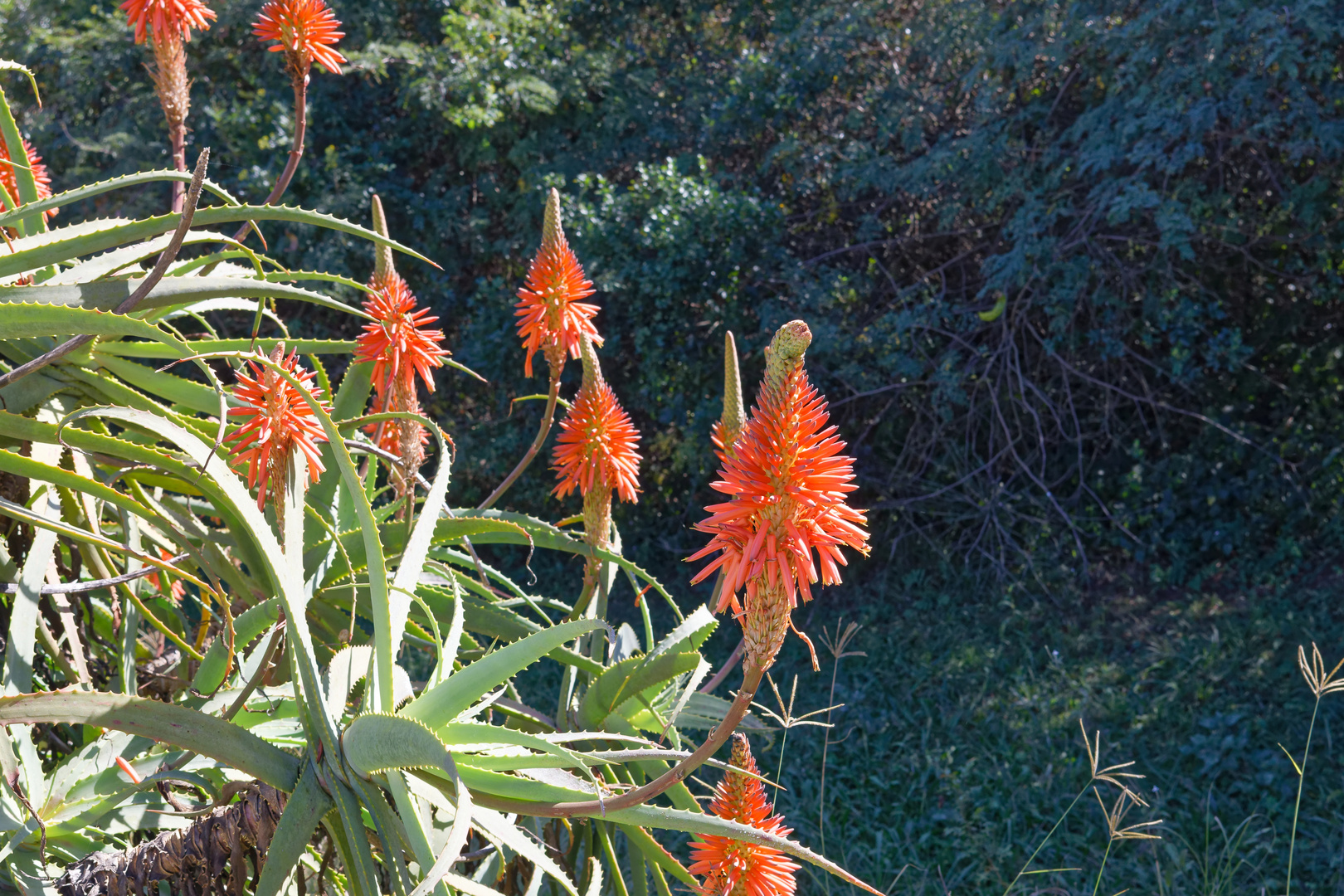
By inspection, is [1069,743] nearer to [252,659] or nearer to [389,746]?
[252,659]

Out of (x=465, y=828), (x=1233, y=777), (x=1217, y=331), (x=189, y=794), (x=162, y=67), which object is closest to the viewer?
(x=465, y=828)

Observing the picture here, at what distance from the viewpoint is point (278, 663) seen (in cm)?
133

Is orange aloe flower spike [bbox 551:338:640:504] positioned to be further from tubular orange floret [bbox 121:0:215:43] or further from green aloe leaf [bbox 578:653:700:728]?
tubular orange floret [bbox 121:0:215:43]

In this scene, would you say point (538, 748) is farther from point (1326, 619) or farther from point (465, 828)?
point (1326, 619)

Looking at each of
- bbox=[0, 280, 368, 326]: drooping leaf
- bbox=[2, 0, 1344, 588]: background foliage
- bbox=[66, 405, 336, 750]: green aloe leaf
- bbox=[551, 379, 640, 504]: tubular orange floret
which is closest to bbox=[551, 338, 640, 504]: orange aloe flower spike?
bbox=[551, 379, 640, 504]: tubular orange floret

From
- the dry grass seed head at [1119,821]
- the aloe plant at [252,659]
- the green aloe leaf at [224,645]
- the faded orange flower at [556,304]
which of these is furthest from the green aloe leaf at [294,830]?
the dry grass seed head at [1119,821]

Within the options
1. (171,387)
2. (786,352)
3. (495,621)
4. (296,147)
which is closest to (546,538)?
(495,621)

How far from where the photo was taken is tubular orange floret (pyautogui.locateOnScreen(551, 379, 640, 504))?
4.75 feet

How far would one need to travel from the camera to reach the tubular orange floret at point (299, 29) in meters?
1.48

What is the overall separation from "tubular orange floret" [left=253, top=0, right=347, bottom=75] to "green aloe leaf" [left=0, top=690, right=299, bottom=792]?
916 millimetres

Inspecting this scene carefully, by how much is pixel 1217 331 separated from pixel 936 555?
155cm

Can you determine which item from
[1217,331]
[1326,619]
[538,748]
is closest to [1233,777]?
[1326,619]

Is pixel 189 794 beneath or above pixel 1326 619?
above

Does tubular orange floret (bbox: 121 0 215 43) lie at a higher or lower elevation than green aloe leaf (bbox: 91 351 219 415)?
higher
